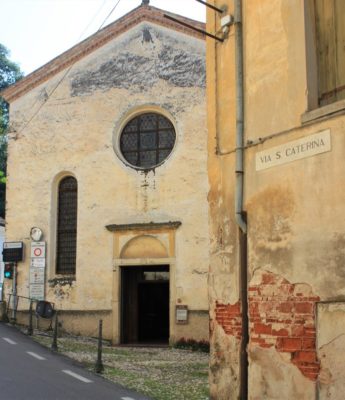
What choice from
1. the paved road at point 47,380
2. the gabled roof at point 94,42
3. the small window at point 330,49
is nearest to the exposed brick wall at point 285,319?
the small window at point 330,49

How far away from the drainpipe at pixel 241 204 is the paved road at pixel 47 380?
2.10m

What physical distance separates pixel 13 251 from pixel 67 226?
194 cm

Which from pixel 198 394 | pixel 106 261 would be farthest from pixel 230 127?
pixel 106 261

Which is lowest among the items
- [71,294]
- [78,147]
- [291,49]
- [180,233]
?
[71,294]

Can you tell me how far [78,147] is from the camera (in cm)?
1995

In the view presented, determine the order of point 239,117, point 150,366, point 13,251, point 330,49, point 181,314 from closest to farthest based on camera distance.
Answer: point 330,49 < point 239,117 < point 150,366 < point 181,314 < point 13,251

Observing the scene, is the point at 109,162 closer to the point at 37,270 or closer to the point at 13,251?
the point at 37,270

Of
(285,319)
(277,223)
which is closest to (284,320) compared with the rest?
(285,319)

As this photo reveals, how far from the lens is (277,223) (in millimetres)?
7973

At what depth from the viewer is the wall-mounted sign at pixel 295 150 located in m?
7.34

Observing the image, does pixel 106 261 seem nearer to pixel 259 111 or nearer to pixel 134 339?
pixel 134 339

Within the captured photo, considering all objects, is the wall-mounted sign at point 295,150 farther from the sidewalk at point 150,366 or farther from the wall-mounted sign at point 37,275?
the wall-mounted sign at point 37,275

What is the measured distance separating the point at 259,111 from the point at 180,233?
10.4 metres

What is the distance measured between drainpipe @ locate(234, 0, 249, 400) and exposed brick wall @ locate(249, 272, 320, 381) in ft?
0.76
